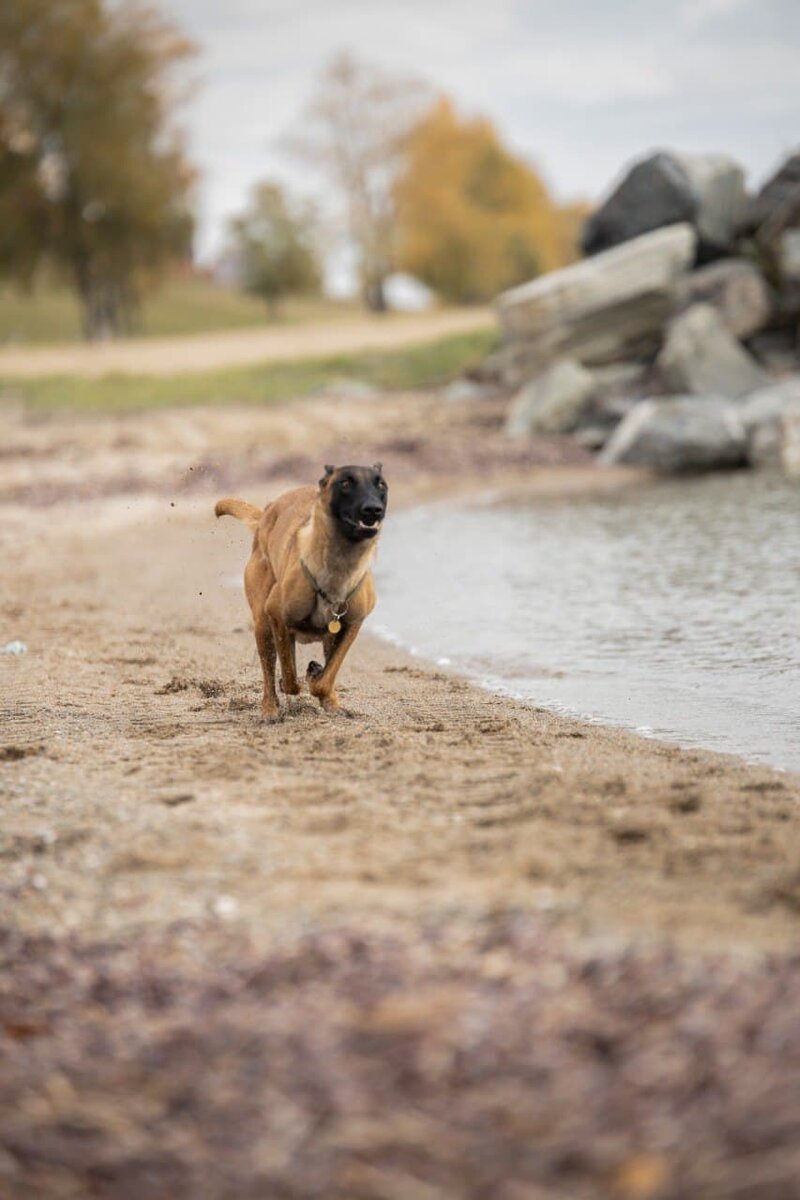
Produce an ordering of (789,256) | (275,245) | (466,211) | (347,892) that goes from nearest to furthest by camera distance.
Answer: (347,892), (789,256), (466,211), (275,245)

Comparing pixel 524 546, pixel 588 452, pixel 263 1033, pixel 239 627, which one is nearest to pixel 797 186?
pixel 588 452

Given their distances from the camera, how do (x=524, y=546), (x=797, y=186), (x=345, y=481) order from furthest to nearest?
(x=797, y=186)
(x=524, y=546)
(x=345, y=481)

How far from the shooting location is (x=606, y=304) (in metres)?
25.8

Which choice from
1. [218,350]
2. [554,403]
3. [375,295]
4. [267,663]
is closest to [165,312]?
[375,295]

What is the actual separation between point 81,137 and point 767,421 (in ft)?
103

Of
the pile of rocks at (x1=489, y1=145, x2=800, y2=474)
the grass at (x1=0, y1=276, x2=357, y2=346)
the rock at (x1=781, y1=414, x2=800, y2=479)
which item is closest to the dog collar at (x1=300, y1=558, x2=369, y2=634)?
the rock at (x1=781, y1=414, x2=800, y2=479)

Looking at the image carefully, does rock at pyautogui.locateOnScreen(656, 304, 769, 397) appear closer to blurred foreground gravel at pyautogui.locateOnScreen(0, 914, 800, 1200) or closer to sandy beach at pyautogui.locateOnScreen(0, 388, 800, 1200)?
sandy beach at pyautogui.locateOnScreen(0, 388, 800, 1200)

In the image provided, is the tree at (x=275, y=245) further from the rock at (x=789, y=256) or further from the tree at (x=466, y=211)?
the rock at (x=789, y=256)

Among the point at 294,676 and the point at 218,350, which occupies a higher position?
the point at 218,350

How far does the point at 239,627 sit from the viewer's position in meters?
10.7

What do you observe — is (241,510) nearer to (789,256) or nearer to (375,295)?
(789,256)

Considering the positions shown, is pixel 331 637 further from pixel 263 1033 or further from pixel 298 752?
pixel 263 1033

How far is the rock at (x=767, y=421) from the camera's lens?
2039 centimetres

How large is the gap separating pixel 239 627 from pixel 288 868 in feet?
20.8
